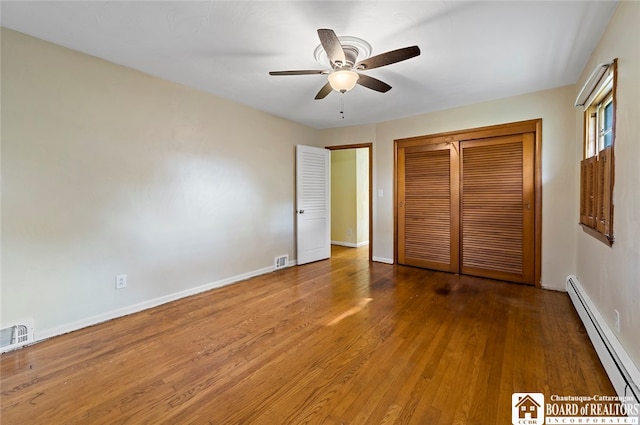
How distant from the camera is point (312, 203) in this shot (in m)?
4.79

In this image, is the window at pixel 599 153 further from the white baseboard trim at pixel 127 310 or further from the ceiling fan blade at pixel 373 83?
the white baseboard trim at pixel 127 310

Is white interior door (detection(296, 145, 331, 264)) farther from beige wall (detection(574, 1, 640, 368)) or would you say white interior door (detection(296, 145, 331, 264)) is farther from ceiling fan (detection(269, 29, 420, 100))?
beige wall (detection(574, 1, 640, 368))

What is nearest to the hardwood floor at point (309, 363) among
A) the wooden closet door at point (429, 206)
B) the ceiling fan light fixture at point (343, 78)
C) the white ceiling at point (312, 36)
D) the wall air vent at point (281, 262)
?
the wooden closet door at point (429, 206)

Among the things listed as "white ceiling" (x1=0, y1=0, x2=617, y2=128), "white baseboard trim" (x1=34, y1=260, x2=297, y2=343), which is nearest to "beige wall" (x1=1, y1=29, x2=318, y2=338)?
"white baseboard trim" (x1=34, y1=260, x2=297, y2=343)

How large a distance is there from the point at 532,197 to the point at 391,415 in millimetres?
3212

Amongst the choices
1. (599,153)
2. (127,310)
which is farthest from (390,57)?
(127,310)

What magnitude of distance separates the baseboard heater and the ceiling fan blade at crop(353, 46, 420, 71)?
2.17 metres

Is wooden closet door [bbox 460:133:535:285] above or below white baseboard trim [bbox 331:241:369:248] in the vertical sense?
above

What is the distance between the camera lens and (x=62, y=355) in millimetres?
2033

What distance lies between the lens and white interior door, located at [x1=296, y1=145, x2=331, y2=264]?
4582mm

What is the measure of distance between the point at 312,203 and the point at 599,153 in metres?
3.49

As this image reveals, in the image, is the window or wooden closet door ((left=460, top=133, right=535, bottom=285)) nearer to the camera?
the window

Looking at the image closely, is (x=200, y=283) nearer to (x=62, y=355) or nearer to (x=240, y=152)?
(x=62, y=355)

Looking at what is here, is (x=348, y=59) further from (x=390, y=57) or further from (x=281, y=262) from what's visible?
(x=281, y=262)
